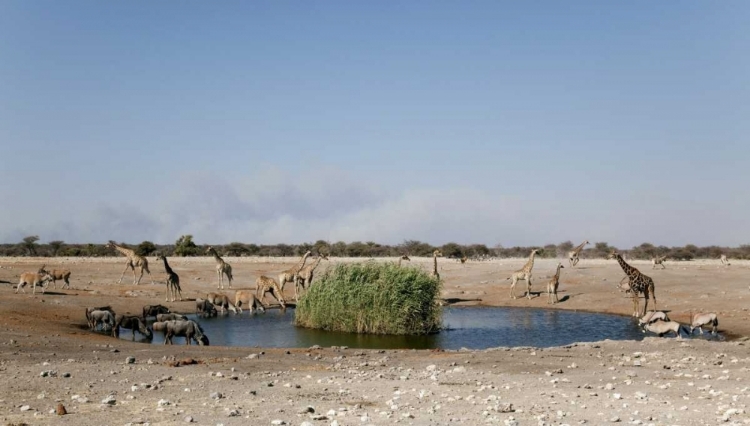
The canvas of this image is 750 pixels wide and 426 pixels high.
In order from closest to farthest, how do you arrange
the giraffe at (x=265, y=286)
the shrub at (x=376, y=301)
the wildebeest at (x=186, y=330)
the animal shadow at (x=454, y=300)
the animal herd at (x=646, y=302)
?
1. the wildebeest at (x=186, y=330)
2. the animal herd at (x=646, y=302)
3. the shrub at (x=376, y=301)
4. the giraffe at (x=265, y=286)
5. the animal shadow at (x=454, y=300)

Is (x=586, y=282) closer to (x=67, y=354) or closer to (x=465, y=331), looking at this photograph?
(x=465, y=331)

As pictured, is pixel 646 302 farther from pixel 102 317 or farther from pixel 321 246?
pixel 321 246

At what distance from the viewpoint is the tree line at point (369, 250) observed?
89312 millimetres

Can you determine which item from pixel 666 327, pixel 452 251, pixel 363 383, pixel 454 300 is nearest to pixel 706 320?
pixel 666 327

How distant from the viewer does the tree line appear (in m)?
89.3

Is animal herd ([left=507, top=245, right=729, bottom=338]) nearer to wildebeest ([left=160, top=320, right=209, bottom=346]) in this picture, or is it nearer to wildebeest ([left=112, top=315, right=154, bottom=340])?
wildebeest ([left=160, top=320, right=209, bottom=346])

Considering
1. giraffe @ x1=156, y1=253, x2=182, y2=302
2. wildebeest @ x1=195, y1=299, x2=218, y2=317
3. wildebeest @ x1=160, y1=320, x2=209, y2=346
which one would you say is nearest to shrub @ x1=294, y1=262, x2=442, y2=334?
wildebeest @ x1=195, y1=299, x2=218, y2=317

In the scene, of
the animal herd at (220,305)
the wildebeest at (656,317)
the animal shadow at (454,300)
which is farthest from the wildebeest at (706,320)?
the animal shadow at (454,300)

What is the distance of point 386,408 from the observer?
1170cm

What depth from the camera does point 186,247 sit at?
89.6 m

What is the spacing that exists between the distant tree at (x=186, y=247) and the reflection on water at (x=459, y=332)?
55.7 meters

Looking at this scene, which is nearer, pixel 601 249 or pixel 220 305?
pixel 220 305

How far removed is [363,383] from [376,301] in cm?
1398

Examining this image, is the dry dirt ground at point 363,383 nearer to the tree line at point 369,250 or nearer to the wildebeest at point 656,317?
the wildebeest at point 656,317
